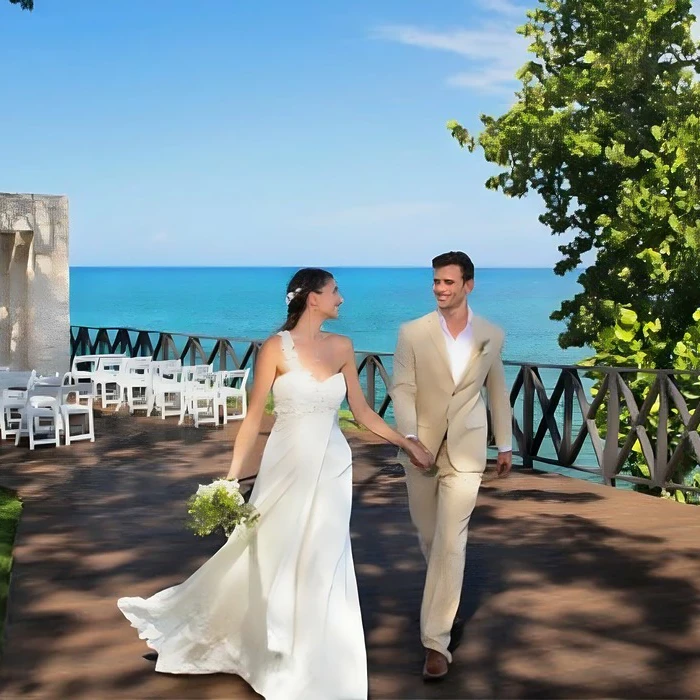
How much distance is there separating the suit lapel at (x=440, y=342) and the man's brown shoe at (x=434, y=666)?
121cm

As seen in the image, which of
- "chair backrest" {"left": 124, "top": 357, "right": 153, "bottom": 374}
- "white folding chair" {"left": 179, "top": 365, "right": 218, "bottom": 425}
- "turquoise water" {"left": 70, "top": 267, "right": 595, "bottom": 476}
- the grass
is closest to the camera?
the grass

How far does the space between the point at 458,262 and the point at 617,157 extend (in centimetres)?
1639

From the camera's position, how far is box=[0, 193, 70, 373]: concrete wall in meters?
18.0

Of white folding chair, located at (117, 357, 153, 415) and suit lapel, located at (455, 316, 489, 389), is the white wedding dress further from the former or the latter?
white folding chair, located at (117, 357, 153, 415)

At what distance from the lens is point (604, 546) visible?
7746mm

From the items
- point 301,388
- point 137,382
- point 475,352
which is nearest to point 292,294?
point 301,388

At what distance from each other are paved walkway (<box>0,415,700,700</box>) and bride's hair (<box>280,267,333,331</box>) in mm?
1626

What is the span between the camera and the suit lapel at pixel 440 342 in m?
5.01

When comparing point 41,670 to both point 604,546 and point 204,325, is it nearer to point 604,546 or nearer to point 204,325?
point 604,546

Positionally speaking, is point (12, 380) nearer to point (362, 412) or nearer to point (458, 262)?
point (362, 412)

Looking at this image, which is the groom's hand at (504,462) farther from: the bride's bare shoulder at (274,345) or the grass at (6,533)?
the grass at (6,533)

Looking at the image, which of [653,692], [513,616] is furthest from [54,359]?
[653,692]

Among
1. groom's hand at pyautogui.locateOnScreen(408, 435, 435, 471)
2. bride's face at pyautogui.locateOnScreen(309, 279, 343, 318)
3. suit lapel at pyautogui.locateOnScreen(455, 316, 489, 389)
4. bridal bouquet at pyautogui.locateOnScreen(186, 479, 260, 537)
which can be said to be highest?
bride's face at pyautogui.locateOnScreen(309, 279, 343, 318)

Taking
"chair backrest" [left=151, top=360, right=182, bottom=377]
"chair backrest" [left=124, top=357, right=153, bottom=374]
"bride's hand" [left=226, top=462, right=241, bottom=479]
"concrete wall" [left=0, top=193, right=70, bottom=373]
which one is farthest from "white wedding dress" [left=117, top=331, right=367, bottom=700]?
"concrete wall" [left=0, top=193, right=70, bottom=373]
